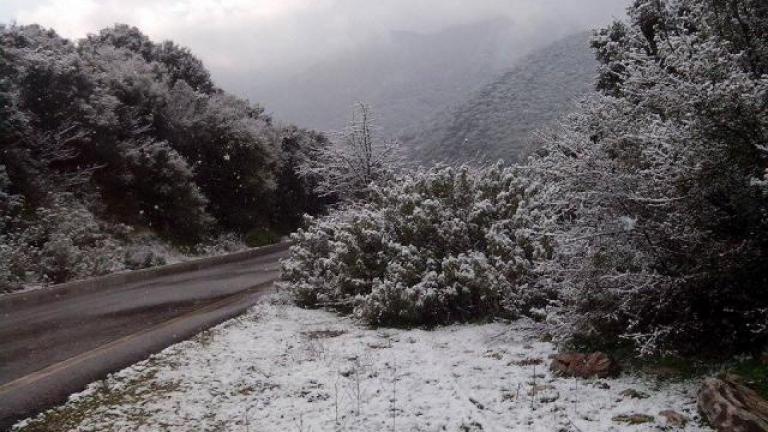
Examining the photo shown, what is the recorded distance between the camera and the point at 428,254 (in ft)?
35.0

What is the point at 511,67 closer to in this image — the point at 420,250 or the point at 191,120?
the point at 191,120

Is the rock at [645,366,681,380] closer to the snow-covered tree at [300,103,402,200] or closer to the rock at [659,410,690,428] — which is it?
the rock at [659,410,690,428]

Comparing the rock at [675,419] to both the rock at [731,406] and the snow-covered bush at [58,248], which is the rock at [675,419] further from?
the snow-covered bush at [58,248]

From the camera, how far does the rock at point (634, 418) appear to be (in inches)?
199

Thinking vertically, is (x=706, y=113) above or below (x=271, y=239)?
above

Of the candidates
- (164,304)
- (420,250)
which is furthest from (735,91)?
(164,304)

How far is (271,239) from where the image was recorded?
31.6 m

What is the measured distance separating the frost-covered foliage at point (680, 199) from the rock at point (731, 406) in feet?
2.78

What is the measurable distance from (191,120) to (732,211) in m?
25.7

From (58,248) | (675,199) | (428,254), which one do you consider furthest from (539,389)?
(58,248)

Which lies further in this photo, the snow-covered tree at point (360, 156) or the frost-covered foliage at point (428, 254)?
the snow-covered tree at point (360, 156)

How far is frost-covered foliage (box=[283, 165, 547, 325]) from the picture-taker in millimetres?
9680

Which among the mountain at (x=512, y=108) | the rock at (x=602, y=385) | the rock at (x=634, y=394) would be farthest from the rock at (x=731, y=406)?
the mountain at (x=512, y=108)

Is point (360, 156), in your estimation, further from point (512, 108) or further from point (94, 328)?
point (512, 108)
